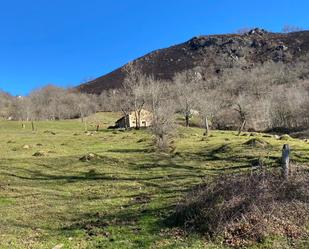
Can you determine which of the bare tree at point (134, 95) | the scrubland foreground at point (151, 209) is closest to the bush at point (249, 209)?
the scrubland foreground at point (151, 209)

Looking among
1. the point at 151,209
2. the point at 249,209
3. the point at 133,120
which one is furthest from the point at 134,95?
the point at 249,209

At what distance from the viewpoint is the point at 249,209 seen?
12625mm

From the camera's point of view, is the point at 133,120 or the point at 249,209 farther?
the point at 133,120

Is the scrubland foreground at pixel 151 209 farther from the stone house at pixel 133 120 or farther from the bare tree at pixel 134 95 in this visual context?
the stone house at pixel 133 120

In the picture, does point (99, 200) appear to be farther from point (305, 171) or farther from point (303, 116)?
point (303, 116)

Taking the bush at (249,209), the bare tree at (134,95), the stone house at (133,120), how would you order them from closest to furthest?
the bush at (249,209) < the bare tree at (134,95) < the stone house at (133,120)

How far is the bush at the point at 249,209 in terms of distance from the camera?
11930 millimetres

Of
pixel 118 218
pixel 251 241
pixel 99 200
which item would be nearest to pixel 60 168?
pixel 99 200

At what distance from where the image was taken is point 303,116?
10431 cm

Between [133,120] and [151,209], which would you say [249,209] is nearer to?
[151,209]

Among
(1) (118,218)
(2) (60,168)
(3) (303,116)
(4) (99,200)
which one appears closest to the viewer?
(1) (118,218)

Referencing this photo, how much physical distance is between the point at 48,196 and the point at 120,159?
12337 mm

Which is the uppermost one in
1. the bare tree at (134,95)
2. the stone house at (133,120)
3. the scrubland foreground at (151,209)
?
the bare tree at (134,95)

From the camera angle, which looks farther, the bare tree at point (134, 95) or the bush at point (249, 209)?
the bare tree at point (134, 95)
